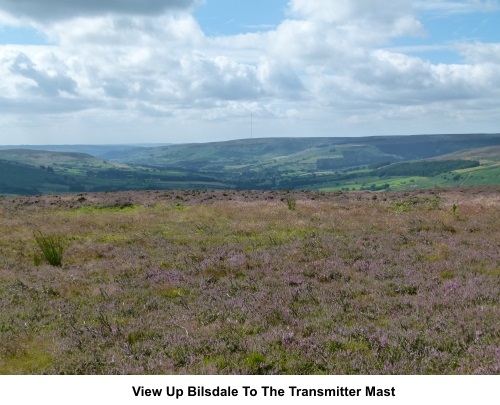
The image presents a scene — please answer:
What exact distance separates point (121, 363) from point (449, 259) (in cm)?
1187

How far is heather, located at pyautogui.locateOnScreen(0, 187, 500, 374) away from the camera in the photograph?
7.44 meters

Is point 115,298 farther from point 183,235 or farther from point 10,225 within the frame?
point 10,225

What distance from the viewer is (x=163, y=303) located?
36.2ft

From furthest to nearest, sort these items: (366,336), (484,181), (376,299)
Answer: (484,181) < (376,299) < (366,336)

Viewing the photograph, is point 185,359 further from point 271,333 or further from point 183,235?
point 183,235

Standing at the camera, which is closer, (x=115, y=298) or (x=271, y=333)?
(x=271, y=333)

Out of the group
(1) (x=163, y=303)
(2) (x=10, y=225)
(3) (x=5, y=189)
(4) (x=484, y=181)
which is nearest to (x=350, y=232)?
(1) (x=163, y=303)

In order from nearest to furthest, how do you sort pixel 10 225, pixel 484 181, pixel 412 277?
1. pixel 412 277
2. pixel 10 225
3. pixel 484 181

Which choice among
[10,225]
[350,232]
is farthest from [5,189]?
[350,232]

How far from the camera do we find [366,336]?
8297 mm

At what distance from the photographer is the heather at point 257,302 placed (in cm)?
744

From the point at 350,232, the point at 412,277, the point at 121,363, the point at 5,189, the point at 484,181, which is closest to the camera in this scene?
the point at 121,363

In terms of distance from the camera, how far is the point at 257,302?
10.7 meters

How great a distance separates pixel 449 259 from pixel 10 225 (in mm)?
23972
